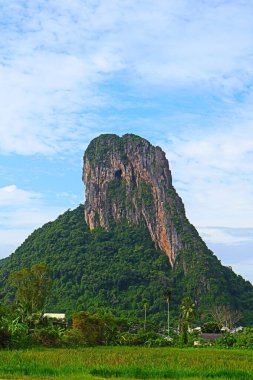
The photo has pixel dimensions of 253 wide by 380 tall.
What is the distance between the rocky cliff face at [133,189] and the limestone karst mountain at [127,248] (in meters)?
0.17

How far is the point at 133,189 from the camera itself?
9669 cm

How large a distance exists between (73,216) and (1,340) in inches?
3027

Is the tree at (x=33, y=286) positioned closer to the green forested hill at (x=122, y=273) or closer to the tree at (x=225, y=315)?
the tree at (x=225, y=315)

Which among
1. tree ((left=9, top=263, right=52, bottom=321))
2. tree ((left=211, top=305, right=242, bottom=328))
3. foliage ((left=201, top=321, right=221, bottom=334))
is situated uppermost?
tree ((left=9, top=263, right=52, bottom=321))

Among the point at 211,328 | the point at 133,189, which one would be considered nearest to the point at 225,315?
the point at 211,328

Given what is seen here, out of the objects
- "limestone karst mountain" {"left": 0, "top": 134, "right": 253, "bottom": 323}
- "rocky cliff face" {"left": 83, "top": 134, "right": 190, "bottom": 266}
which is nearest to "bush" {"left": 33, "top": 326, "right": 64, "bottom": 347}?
"limestone karst mountain" {"left": 0, "top": 134, "right": 253, "bottom": 323}

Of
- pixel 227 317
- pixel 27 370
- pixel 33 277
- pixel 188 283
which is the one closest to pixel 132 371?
pixel 27 370

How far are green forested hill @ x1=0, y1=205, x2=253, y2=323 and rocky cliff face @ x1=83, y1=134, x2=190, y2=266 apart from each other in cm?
235

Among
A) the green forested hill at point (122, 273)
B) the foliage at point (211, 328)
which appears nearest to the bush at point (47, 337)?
the foliage at point (211, 328)

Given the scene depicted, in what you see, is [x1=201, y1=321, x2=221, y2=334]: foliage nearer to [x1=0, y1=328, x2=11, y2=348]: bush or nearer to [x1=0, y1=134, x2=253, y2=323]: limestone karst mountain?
[x1=0, y1=134, x2=253, y2=323]: limestone karst mountain

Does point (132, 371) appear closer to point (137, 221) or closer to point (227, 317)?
point (227, 317)

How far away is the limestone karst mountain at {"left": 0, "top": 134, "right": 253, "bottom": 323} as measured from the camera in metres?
79.9

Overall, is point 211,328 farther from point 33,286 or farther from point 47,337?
point 47,337

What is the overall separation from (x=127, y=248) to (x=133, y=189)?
1025 centimetres
